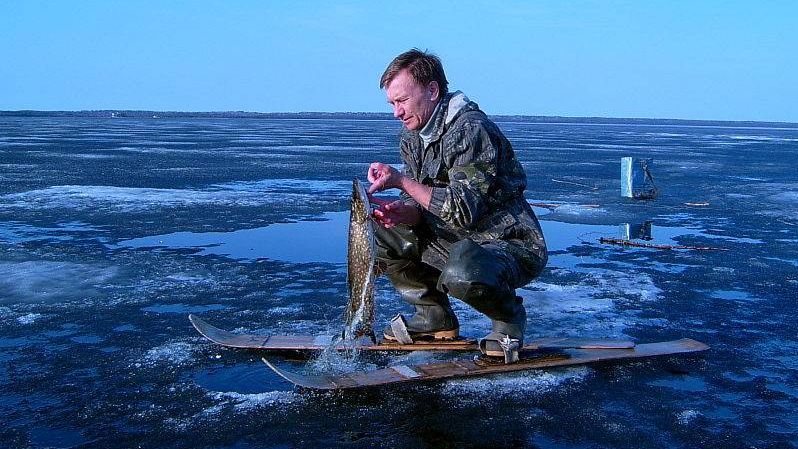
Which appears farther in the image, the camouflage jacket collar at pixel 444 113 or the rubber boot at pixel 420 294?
the rubber boot at pixel 420 294

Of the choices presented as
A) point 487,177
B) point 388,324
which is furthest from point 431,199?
point 388,324

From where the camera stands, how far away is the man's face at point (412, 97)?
15.8ft

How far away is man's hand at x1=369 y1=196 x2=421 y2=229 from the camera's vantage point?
4.73 meters

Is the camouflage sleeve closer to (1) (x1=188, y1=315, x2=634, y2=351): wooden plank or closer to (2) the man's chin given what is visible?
(2) the man's chin

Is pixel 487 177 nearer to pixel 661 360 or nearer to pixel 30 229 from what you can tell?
pixel 661 360

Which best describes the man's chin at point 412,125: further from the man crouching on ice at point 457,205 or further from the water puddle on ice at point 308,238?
the water puddle on ice at point 308,238

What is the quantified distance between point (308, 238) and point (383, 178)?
533cm

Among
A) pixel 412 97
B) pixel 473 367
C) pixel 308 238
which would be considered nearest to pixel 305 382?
pixel 473 367

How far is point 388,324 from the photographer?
5727mm

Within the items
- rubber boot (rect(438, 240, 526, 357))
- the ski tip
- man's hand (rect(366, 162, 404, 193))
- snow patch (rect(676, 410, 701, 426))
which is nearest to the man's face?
man's hand (rect(366, 162, 404, 193))

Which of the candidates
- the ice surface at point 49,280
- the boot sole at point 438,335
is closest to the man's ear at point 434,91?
the boot sole at point 438,335

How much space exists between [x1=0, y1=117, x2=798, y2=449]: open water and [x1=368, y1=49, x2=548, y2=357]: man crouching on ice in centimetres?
55

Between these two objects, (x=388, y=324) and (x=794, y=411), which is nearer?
(x=794, y=411)

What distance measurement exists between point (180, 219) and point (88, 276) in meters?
4.02
